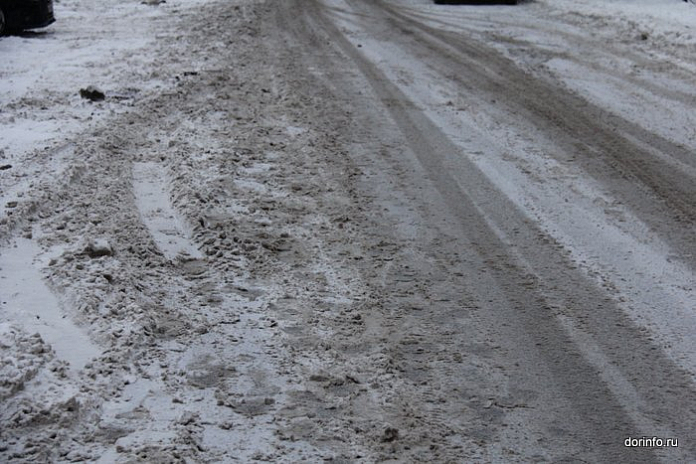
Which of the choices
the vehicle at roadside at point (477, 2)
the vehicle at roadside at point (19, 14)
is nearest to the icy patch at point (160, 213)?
the vehicle at roadside at point (19, 14)

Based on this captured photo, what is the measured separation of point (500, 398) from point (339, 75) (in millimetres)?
7161

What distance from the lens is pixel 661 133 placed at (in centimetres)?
849

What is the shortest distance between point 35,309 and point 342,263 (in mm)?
2065

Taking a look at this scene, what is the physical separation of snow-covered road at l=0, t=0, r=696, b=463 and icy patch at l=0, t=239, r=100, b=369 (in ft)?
0.07

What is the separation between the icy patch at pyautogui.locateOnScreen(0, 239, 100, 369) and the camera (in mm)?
4273

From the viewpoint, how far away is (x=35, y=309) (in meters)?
4.64

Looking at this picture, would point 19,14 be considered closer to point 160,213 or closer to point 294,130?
point 294,130

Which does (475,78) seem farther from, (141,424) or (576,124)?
(141,424)

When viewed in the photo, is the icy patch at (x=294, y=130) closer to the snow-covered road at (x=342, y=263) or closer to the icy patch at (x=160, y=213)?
the snow-covered road at (x=342, y=263)

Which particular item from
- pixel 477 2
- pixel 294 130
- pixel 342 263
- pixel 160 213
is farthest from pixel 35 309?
pixel 477 2

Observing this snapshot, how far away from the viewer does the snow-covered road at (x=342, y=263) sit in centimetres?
383

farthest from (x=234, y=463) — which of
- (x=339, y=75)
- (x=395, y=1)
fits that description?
(x=395, y=1)

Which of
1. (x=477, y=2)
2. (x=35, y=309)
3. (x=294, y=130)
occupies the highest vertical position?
(x=477, y=2)

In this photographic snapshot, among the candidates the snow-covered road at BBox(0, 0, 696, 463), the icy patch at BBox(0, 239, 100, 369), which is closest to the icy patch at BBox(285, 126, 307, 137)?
the snow-covered road at BBox(0, 0, 696, 463)
